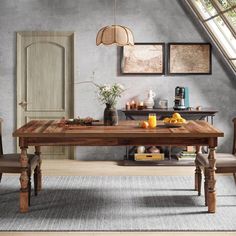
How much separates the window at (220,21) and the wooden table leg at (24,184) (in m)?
3.18

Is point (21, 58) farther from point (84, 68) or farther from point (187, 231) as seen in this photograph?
point (187, 231)

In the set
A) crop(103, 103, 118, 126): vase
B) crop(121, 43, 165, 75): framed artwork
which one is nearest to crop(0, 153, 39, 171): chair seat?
crop(103, 103, 118, 126): vase

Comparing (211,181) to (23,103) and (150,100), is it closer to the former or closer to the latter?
(150,100)

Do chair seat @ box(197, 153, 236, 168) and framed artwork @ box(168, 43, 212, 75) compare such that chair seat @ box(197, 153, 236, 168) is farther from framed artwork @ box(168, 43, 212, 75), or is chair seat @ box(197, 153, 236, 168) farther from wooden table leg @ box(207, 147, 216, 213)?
framed artwork @ box(168, 43, 212, 75)

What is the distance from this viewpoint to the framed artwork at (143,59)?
323 inches

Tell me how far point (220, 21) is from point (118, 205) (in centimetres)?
325

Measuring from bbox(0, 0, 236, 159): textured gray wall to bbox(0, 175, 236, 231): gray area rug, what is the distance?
159cm

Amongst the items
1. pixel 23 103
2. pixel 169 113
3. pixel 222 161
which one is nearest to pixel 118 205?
pixel 222 161

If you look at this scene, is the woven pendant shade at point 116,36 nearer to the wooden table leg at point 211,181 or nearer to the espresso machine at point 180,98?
the wooden table leg at point 211,181

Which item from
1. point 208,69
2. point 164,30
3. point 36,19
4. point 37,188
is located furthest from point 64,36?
point 37,188

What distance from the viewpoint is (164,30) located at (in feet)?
26.9

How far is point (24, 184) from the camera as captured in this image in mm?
5184

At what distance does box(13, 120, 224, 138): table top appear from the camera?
16.9 ft

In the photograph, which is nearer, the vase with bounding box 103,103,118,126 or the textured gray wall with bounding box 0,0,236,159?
the vase with bounding box 103,103,118,126
